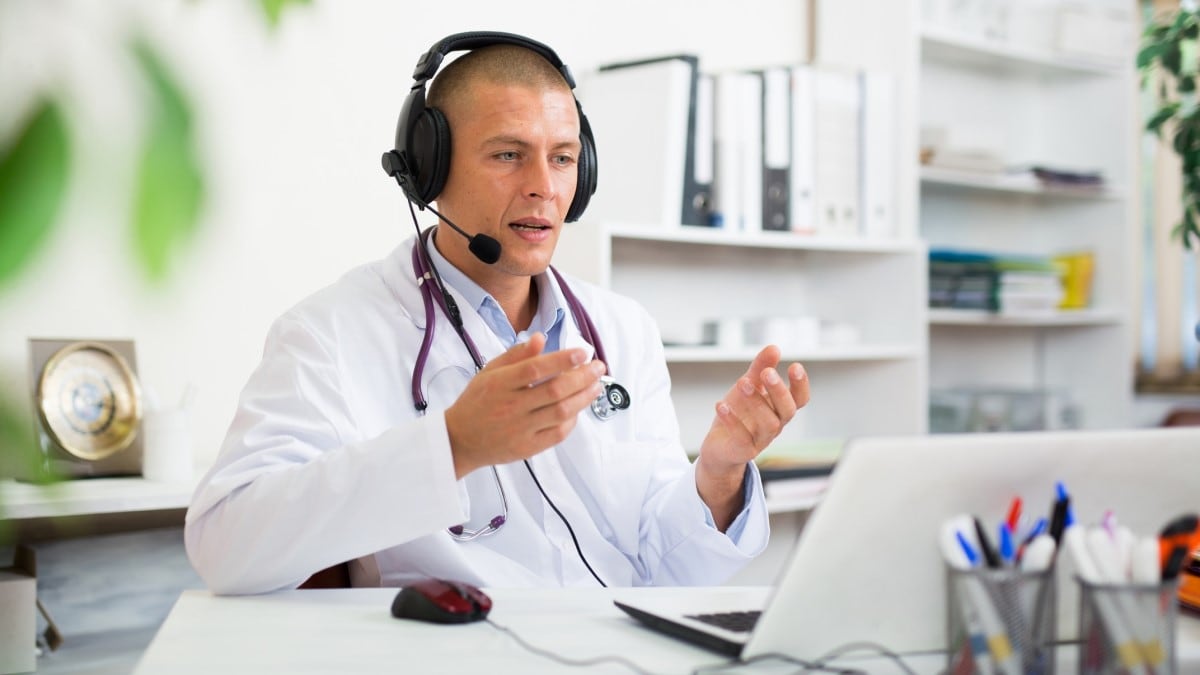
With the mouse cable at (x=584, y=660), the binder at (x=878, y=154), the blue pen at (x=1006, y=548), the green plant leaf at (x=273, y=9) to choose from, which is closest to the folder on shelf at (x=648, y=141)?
the binder at (x=878, y=154)

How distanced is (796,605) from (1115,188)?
3001mm

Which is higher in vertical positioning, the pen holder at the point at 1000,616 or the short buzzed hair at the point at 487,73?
the short buzzed hair at the point at 487,73

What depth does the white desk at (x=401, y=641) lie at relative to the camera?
31.9 inches

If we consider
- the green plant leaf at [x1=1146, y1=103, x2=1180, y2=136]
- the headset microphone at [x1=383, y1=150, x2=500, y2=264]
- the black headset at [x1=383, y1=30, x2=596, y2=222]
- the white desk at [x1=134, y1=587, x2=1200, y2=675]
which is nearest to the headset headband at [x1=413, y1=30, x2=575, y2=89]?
the black headset at [x1=383, y1=30, x2=596, y2=222]

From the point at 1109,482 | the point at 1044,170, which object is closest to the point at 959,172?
the point at 1044,170

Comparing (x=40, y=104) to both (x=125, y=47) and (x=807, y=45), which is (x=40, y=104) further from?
(x=807, y=45)

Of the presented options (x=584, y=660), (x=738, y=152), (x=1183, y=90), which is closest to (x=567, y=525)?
(x=584, y=660)

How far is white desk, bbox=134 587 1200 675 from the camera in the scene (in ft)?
2.66

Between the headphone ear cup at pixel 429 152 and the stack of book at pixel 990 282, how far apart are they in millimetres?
1816

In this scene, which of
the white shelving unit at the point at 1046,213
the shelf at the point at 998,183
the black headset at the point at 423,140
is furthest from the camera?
the white shelving unit at the point at 1046,213

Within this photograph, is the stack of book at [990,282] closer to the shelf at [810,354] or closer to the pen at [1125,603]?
the shelf at [810,354]

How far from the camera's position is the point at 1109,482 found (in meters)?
0.79

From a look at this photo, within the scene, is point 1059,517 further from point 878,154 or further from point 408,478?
point 878,154

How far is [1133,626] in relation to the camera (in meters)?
0.66
